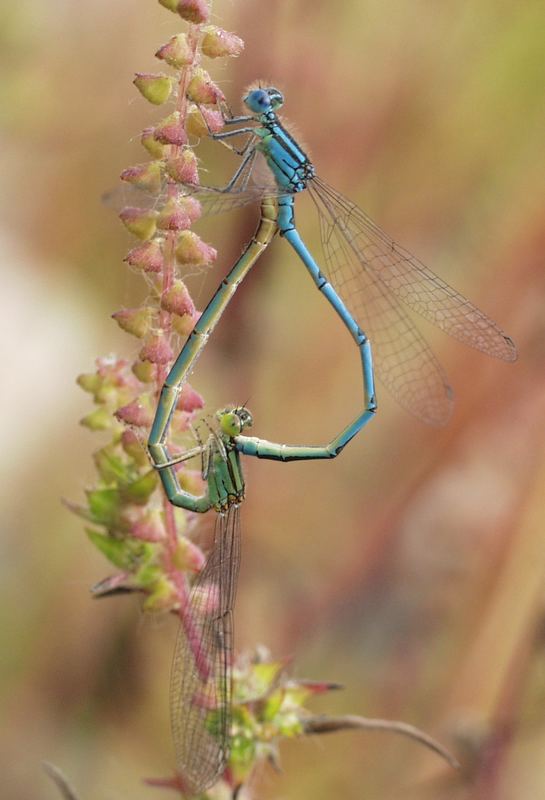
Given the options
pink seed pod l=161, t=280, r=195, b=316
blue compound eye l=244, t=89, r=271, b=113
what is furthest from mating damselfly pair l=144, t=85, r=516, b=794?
pink seed pod l=161, t=280, r=195, b=316

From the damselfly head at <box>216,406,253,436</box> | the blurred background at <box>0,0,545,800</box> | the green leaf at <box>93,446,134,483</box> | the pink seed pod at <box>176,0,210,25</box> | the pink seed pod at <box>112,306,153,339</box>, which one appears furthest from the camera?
the blurred background at <box>0,0,545,800</box>

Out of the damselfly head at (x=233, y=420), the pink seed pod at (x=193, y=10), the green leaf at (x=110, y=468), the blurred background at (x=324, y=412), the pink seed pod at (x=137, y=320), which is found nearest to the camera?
the pink seed pod at (x=193, y=10)

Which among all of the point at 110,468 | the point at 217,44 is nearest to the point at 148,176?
the point at 217,44

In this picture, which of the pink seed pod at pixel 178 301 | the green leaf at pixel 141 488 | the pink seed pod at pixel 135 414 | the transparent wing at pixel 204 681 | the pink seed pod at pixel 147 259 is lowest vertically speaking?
the transparent wing at pixel 204 681

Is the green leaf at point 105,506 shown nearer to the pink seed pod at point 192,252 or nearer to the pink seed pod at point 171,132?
the pink seed pod at point 192,252

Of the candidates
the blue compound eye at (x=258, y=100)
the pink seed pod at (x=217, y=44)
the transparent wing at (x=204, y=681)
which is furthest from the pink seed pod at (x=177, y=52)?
the transparent wing at (x=204, y=681)

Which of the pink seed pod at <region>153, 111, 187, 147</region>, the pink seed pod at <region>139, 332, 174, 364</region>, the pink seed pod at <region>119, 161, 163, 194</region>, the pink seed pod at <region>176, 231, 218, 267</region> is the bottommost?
the pink seed pod at <region>139, 332, 174, 364</region>

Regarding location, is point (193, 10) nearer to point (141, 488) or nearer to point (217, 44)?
point (217, 44)

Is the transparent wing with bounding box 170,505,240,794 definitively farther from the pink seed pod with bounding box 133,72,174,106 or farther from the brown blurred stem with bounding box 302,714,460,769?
the pink seed pod with bounding box 133,72,174,106
